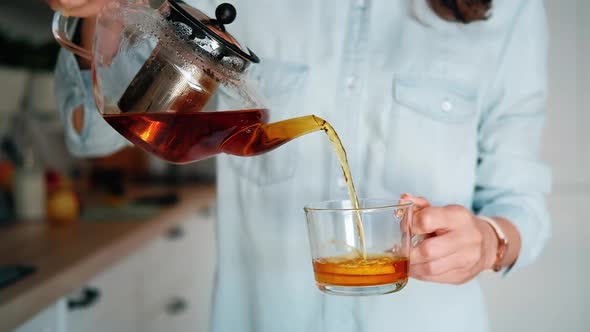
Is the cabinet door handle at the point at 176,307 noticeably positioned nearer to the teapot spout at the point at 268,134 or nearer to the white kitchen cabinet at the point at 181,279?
the white kitchen cabinet at the point at 181,279

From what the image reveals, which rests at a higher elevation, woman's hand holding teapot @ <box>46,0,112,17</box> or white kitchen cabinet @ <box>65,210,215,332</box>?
woman's hand holding teapot @ <box>46,0,112,17</box>

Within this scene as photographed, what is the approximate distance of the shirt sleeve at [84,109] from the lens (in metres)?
0.89

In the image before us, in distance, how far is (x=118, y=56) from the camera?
70 cm

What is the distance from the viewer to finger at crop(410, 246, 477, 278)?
2.39ft

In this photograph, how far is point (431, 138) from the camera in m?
0.96

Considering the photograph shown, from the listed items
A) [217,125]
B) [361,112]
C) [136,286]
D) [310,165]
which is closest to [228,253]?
[310,165]

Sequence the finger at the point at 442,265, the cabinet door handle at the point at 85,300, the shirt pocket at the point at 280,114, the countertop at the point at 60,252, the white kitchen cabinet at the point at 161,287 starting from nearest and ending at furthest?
the finger at the point at 442,265
the shirt pocket at the point at 280,114
the countertop at the point at 60,252
the cabinet door handle at the point at 85,300
the white kitchen cabinet at the point at 161,287

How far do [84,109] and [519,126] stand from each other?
1.99 ft

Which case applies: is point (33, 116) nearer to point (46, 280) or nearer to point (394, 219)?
point (46, 280)

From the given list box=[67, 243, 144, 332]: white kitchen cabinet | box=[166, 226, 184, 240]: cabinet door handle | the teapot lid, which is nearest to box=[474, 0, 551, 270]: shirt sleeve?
the teapot lid

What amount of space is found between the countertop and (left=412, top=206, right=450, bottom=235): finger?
65 cm

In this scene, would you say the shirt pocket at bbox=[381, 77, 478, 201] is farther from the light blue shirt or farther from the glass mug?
the glass mug

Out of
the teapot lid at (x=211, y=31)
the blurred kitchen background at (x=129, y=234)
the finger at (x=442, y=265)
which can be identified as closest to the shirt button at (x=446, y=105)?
the finger at (x=442, y=265)

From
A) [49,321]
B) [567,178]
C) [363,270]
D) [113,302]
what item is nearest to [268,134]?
[363,270]
